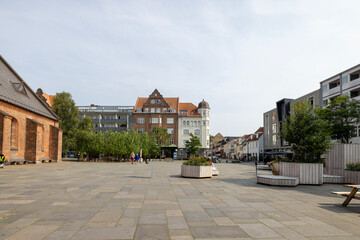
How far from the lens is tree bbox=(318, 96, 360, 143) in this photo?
21.9 meters

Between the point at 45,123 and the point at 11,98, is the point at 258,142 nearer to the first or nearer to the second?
the point at 45,123

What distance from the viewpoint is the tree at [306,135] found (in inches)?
553

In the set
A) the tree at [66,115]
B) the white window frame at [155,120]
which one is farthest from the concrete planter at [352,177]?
the white window frame at [155,120]

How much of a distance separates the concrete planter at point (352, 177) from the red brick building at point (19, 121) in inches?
1092

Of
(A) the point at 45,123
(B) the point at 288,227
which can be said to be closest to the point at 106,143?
(A) the point at 45,123

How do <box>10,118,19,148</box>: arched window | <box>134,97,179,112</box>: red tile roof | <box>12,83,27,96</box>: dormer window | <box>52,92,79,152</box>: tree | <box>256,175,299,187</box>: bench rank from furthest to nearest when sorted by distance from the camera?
<box>134,97,179,112</box>: red tile roof < <box>52,92,79,152</box>: tree < <box>12,83,27,96</box>: dormer window < <box>10,118,19,148</box>: arched window < <box>256,175,299,187</box>: bench

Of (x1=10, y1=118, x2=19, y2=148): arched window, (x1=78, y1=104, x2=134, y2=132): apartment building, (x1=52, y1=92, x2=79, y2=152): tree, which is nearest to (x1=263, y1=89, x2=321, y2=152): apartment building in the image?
(x1=78, y1=104, x2=134, y2=132): apartment building

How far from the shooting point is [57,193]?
975 centimetres

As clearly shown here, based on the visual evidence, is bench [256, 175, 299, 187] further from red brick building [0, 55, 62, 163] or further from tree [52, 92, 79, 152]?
tree [52, 92, 79, 152]

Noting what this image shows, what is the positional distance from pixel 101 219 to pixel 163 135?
61690 millimetres

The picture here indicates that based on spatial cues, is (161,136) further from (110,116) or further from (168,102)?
(110,116)

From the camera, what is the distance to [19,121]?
30.2 meters

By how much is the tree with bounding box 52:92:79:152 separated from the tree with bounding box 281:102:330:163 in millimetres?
45240

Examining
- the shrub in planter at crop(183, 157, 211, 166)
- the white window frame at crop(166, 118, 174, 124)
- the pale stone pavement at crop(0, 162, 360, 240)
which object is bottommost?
the pale stone pavement at crop(0, 162, 360, 240)
